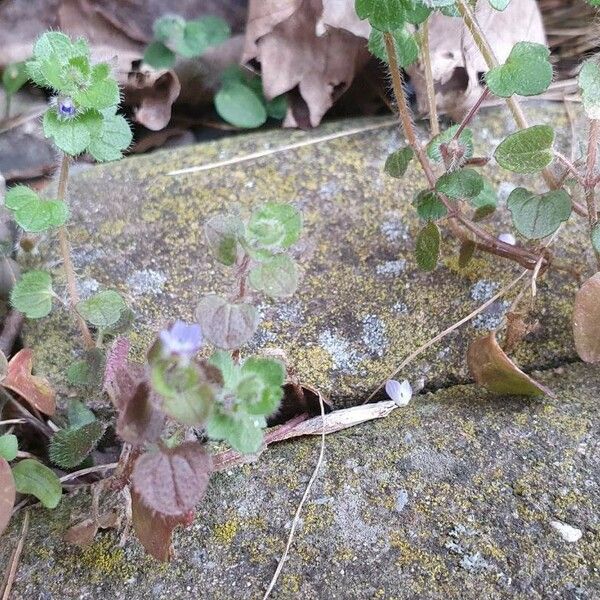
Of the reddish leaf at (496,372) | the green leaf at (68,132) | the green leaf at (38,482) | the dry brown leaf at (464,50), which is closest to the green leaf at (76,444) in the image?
the green leaf at (38,482)

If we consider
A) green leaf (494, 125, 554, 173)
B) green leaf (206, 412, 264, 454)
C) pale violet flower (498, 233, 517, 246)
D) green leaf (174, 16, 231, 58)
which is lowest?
pale violet flower (498, 233, 517, 246)

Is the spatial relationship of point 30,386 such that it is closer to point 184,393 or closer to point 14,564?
point 14,564

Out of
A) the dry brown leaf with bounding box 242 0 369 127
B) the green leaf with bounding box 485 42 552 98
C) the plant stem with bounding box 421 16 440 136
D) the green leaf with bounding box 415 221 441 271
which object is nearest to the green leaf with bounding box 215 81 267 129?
the dry brown leaf with bounding box 242 0 369 127

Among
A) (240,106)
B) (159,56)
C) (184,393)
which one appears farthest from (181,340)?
(159,56)

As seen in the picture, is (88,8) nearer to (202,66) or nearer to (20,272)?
(202,66)

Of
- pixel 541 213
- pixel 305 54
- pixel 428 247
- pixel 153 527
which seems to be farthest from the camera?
pixel 305 54

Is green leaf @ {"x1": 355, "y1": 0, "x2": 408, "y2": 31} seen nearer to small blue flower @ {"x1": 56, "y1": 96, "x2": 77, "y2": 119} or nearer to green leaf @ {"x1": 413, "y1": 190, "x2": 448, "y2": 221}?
green leaf @ {"x1": 413, "y1": 190, "x2": 448, "y2": 221}

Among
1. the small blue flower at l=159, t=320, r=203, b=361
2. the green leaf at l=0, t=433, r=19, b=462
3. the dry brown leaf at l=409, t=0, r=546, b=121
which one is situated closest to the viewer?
the small blue flower at l=159, t=320, r=203, b=361
